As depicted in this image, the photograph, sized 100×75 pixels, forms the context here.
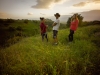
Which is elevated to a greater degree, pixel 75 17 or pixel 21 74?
pixel 75 17

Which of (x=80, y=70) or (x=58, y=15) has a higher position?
(x=58, y=15)

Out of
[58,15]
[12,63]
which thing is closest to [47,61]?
[12,63]

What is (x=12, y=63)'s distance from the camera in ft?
12.5

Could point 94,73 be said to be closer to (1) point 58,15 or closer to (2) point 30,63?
(2) point 30,63

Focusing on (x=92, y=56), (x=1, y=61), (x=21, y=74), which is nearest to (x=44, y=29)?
(x=92, y=56)

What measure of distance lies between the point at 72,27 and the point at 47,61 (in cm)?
419

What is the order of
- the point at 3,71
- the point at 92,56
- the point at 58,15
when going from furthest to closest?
the point at 58,15 → the point at 92,56 → the point at 3,71

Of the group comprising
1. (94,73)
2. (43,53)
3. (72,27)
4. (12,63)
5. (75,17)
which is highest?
(75,17)

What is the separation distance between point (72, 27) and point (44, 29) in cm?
167

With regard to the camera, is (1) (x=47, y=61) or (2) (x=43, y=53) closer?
(1) (x=47, y=61)

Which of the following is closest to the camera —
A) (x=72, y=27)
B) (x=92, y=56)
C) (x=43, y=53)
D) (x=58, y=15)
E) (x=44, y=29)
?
(x=43, y=53)

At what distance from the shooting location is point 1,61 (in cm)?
397

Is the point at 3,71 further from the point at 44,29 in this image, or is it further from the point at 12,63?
the point at 44,29

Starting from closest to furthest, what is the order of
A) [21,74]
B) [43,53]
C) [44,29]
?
[21,74], [43,53], [44,29]
